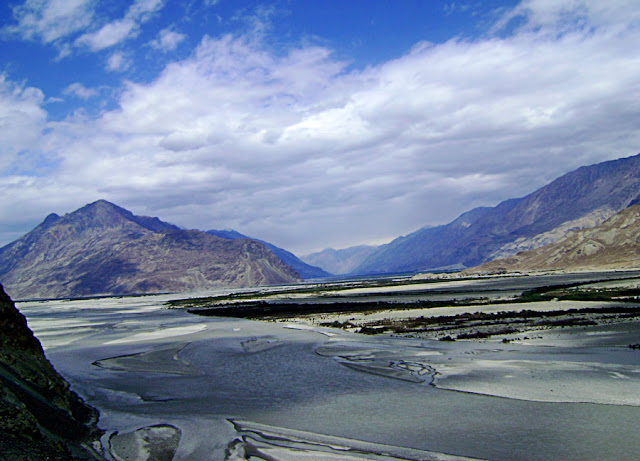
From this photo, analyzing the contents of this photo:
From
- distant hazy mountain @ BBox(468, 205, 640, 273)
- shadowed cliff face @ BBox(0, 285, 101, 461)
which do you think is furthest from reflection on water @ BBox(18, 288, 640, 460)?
distant hazy mountain @ BBox(468, 205, 640, 273)

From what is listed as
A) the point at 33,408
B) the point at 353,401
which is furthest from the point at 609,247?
the point at 33,408

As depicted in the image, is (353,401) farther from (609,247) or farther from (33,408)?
(609,247)

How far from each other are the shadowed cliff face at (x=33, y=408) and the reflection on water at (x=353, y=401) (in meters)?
1.43

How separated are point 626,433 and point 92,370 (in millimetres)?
26461

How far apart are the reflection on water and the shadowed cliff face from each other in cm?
143

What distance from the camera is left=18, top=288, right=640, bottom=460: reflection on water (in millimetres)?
12164

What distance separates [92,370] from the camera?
2638 cm

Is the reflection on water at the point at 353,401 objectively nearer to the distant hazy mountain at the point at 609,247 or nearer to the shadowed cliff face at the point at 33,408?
the shadowed cliff face at the point at 33,408

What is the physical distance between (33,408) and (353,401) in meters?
10.6

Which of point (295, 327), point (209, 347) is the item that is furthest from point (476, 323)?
point (209, 347)

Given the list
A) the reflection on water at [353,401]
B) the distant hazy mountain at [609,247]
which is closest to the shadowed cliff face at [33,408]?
the reflection on water at [353,401]

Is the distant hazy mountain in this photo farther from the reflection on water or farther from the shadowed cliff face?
the shadowed cliff face

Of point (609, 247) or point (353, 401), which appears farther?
point (609, 247)

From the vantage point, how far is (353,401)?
17.0 metres
